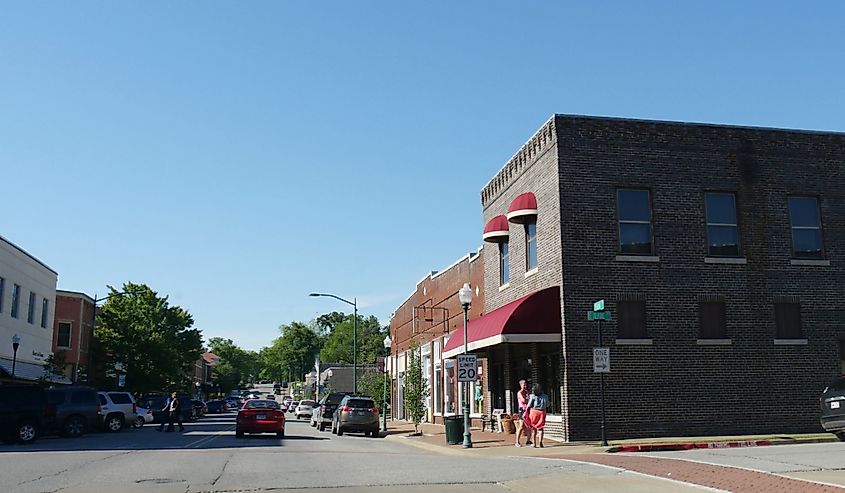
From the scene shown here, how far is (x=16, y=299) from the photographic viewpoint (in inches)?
1736

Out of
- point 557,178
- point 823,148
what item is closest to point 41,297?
point 557,178

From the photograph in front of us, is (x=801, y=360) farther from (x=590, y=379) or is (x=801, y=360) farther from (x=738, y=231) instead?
(x=590, y=379)

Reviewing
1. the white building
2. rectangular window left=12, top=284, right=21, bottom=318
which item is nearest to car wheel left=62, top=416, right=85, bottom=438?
the white building

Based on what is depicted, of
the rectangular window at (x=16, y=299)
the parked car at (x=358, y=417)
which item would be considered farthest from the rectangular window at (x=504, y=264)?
the rectangular window at (x=16, y=299)

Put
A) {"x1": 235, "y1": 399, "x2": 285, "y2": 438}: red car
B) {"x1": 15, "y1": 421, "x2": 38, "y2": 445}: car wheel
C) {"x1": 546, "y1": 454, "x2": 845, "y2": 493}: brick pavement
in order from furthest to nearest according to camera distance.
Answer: {"x1": 235, "y1": 399, "x2": 285, "y2": 438}: red car, {"x1": 15, "y1": 421, "x2": 38, "y2": 445}: car wheel, {"x1": 546, "y1": 454, "x2": 845, "y2": 493}: brick pavement

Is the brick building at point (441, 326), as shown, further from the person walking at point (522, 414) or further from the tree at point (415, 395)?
the person walking at point (522, 414)

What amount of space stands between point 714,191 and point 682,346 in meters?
5.11

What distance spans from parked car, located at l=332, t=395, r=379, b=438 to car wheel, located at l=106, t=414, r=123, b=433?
9691mm

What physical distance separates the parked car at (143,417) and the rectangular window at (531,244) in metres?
21.1

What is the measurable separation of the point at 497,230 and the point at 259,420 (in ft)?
36.3

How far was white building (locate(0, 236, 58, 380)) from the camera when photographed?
4159cm

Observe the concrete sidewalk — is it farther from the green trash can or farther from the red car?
the red car

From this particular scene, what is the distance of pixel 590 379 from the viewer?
940 inches

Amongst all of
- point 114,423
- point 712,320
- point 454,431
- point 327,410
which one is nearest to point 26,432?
point 114,423
